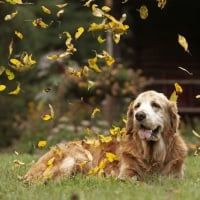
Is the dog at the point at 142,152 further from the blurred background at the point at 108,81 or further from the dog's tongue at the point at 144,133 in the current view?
the blurred background at the point at 108,81

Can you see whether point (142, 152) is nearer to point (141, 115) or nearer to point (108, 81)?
point (141, 115)

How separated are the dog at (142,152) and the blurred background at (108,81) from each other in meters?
6.57

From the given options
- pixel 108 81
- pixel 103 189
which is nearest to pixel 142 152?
pixel 103 189

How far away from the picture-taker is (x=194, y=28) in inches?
882

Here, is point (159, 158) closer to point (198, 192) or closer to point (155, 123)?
point (155, 123)

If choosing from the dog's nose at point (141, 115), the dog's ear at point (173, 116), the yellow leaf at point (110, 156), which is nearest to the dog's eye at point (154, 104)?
the dog's ear at point (173, 116)

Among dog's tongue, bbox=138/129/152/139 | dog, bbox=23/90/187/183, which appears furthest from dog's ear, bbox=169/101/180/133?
dog's tongue, bbox=138/129/152/139

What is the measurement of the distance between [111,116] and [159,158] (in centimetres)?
972

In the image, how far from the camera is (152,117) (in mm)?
8594

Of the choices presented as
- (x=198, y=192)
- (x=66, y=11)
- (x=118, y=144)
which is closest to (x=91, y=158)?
(x=118, y=144)

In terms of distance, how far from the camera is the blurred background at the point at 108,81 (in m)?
18.3

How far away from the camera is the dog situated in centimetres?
870

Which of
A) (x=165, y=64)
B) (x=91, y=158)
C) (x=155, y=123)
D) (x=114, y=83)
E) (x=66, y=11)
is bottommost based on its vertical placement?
(x=66, y=11)

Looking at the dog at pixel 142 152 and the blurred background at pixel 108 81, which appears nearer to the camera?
the dog at pixel 142 152
